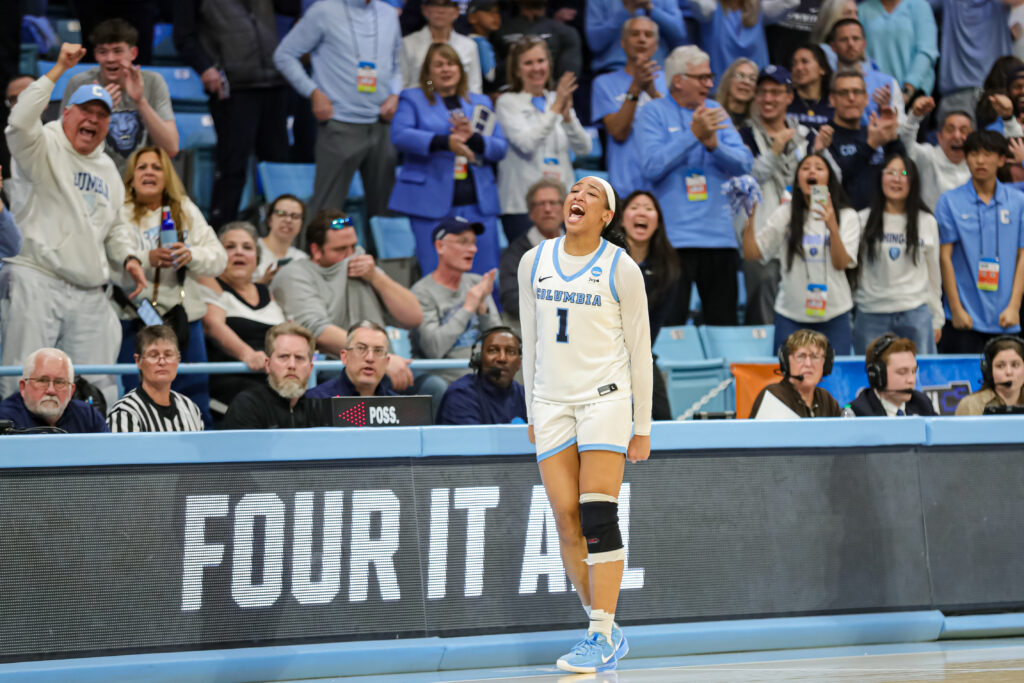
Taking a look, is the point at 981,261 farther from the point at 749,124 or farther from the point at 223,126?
the point at 223,126

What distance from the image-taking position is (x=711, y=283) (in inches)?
377

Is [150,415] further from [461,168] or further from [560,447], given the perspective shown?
[461,168]

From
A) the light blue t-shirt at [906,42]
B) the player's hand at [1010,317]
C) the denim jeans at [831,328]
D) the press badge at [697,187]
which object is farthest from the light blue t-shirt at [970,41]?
the denim jeans at [831,328]

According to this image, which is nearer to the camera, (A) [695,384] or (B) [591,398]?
(B) [591,398]

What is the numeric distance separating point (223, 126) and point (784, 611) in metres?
6.43

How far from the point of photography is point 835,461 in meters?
5.55

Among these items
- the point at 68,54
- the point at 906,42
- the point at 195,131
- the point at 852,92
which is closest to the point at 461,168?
the point at 195,131

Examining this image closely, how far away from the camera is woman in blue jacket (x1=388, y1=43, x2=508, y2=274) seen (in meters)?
9.51

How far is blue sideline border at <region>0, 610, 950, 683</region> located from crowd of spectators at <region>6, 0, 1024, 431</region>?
5.50ft

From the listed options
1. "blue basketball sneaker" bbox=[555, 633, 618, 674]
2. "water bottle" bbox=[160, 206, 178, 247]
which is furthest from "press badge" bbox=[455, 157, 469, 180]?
"blue basketball sneaker" bbox=[555, 633, 618, 674]

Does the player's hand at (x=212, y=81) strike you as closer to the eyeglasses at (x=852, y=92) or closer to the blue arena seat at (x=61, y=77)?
the blue arena seat at (x=61, y=77)

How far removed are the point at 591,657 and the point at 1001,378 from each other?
3.83m

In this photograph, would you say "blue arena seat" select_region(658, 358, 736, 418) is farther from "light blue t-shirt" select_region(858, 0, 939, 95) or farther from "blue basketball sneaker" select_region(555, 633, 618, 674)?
"light blue t-shirt" select_region(858, 0, 939, 95)

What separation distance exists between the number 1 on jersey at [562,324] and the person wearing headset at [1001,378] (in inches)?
136
